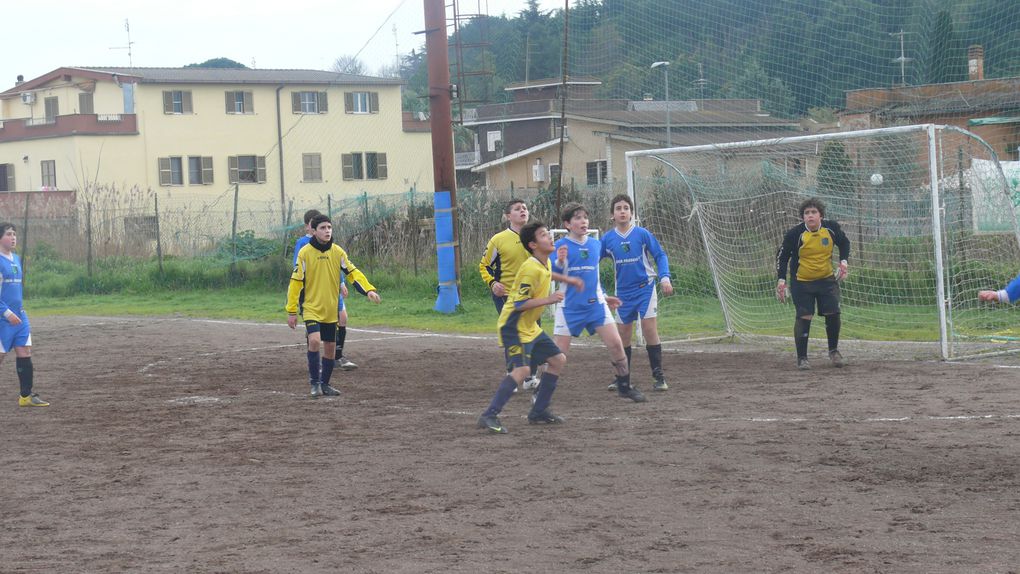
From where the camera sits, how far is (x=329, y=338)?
37.7 ft

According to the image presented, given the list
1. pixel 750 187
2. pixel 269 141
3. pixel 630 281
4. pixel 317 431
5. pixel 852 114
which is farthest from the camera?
pixel 269 141

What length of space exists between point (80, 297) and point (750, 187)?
1651 cm

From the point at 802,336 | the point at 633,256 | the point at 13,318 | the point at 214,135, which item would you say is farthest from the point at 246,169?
the point at 633,256

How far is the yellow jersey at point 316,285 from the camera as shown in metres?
11.5

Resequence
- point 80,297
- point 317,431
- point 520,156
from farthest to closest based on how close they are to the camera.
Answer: point 520,156, point 80,297, point 317,431

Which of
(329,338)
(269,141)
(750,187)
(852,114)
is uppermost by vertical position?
(269,141)

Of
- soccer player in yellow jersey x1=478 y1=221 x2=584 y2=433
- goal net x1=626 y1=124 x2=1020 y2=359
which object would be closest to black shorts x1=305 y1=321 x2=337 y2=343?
soccer player in yellow jersey x1=478 y1=221 x2=584 y2=433

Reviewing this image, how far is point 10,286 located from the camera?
11422 millimetres

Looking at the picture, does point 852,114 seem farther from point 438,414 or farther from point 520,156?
point 520,156

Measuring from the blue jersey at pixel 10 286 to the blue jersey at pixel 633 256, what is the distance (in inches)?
233

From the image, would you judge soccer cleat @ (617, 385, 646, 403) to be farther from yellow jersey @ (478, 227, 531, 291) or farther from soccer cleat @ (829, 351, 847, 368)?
soccer cleat @ (829, 351, 847, 368)

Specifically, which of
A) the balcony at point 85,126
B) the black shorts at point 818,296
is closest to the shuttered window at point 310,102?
the balcony at point 85,126

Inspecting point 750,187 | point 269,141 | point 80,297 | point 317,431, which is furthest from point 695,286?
point 269,141

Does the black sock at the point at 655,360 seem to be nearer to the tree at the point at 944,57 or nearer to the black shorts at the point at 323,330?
the black shorts at the point at 323,330
